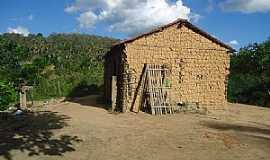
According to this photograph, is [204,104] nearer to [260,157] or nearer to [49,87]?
[260,157]

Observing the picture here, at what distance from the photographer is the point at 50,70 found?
3841cm

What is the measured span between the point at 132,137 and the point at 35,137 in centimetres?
310

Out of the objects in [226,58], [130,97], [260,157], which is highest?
[226,58]

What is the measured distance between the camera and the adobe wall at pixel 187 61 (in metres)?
18.2

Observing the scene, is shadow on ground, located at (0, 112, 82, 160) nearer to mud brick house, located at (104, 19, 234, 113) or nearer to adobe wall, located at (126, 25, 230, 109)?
mud brick house, located at (104, 19, 234, 113)

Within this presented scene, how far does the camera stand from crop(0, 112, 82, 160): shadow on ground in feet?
35.3

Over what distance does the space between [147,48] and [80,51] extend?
37485 mm

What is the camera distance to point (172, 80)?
1853cm

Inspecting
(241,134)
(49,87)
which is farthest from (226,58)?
(49,87)

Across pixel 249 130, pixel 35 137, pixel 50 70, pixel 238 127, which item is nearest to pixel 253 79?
pixel 238 127

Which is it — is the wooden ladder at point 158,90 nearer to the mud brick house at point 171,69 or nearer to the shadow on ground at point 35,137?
the mud brick house at point 171,69

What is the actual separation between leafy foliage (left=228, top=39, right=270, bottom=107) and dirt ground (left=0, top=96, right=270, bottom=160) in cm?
872

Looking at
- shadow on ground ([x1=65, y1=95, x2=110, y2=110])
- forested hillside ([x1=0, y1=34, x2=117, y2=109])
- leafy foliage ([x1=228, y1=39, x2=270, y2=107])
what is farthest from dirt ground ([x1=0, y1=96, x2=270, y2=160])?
leafy foliage ([x1=228, y1=39, x2=270, y2=107])

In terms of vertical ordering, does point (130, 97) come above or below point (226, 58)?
below
